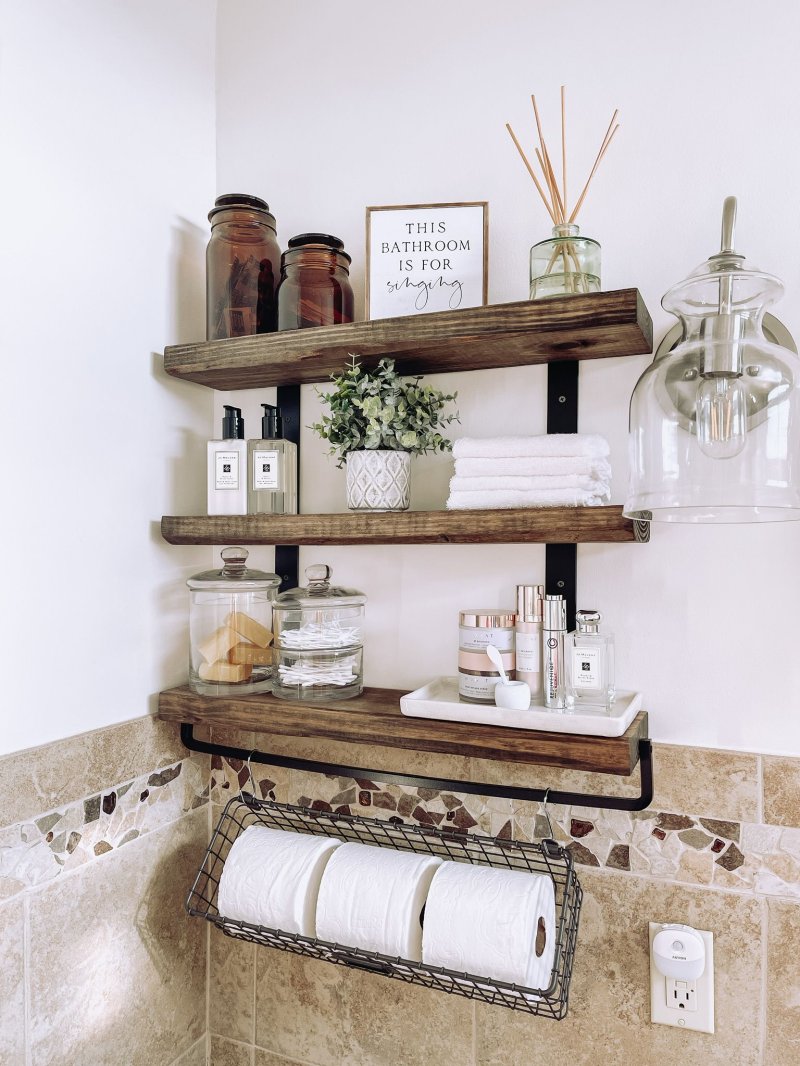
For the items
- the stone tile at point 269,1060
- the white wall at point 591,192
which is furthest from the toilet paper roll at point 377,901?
the stone tile at point 269,1060

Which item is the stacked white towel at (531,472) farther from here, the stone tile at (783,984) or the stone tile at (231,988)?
the stone tile at (231,988)

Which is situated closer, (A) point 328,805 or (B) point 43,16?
(B) point 43,16

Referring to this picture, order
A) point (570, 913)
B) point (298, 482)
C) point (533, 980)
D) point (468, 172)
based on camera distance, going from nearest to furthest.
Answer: point (533, 980) < point (570, 913) < point (468, 172) < point (298, 482)

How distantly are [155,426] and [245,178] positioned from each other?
0.45m

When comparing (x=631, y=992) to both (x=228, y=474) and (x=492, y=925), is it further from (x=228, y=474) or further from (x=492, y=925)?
(x=228, y=474)

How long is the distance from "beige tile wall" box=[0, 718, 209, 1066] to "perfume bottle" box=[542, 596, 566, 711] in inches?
23.2

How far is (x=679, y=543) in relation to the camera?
954 millimetres

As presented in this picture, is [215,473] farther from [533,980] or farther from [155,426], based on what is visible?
[533,980]

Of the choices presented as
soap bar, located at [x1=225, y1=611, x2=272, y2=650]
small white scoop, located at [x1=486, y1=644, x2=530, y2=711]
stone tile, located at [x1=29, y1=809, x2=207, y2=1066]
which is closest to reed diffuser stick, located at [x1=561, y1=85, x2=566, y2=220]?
small white scoop, located at [x1=486, y1=644, x2=530, y2=711]

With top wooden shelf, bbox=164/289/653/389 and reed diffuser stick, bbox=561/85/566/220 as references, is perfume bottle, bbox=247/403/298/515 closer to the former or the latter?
top wooden shelf, bbox=164/289/653/389

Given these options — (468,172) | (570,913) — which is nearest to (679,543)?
(570,913)

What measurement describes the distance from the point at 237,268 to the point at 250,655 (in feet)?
1.87

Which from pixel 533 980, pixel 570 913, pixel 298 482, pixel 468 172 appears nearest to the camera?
pixel 533 980

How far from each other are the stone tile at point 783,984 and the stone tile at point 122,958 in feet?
2.71
